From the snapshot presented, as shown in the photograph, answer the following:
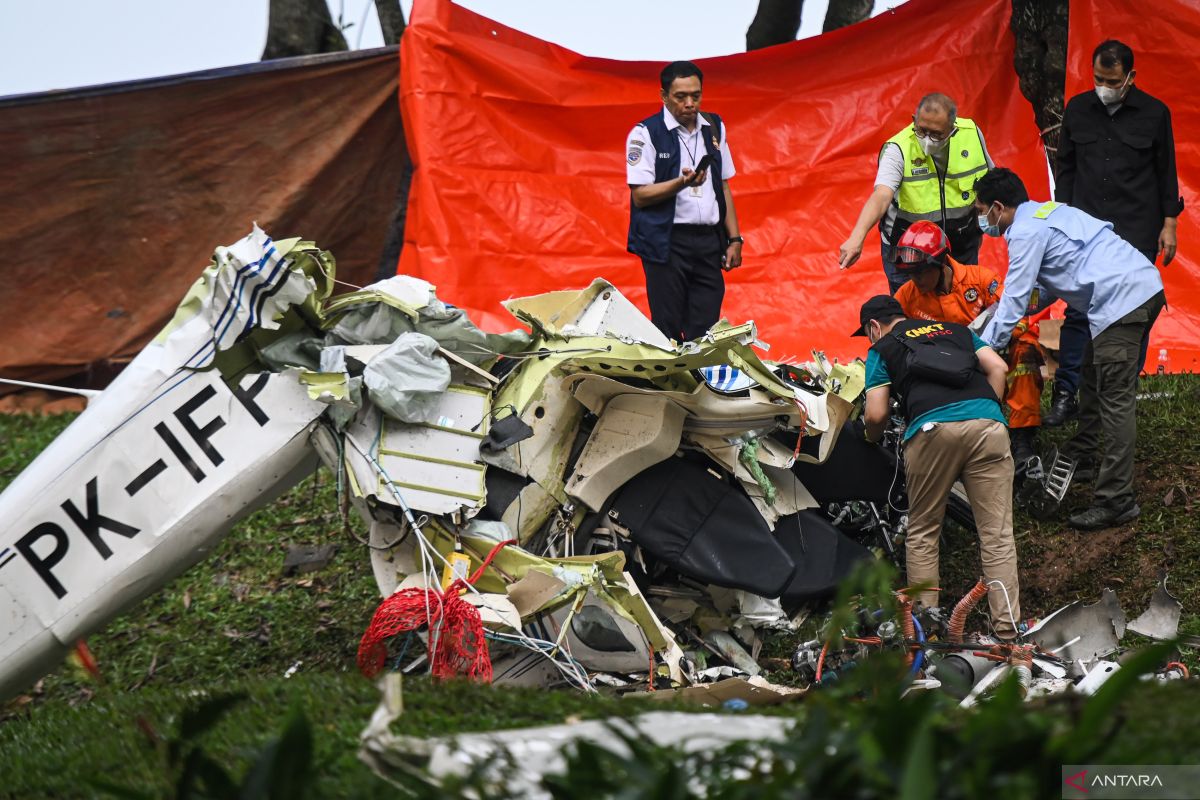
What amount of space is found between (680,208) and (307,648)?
3.05 metres

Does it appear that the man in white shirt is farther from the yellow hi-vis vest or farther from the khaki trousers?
the khaki trousers

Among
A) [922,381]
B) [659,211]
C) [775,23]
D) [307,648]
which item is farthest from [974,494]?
[775,23]

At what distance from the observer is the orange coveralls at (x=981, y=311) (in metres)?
6.36

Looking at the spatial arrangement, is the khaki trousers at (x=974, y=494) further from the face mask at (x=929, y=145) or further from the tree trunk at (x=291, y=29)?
the tree trunk at (x=291, y=29)

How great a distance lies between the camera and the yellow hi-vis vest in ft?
22.7

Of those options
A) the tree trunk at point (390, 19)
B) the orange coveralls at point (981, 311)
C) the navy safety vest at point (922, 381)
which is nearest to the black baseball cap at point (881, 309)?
the navy safety vest at point (922, 381)

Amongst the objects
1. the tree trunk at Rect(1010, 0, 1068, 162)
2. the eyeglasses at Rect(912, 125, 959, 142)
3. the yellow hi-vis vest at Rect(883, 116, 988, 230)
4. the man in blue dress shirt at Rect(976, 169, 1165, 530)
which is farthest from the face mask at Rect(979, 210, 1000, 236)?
the tree trunk at Rect(1010, 0, 1068, 162)

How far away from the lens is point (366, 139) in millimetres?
9320

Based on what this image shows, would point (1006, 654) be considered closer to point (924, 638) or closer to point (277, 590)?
point (924, 638)

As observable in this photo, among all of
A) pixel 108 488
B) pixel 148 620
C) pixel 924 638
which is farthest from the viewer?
pixel 148 620

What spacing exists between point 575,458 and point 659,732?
2.77 meters

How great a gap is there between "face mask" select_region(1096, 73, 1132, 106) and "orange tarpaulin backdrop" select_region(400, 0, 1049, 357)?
5.65 feet

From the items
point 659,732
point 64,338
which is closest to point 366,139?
point 64,338

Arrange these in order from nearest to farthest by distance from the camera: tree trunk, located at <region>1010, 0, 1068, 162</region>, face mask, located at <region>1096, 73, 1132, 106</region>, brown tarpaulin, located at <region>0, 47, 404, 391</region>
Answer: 1. face mask, located at <region>1096, 73, 1132, 106</region>
2. tree trunk, located at <region>1010, 0, 1068, 162</region>
3. brown tarpaulin, located at <region>0, 47, 404, 391</region>
